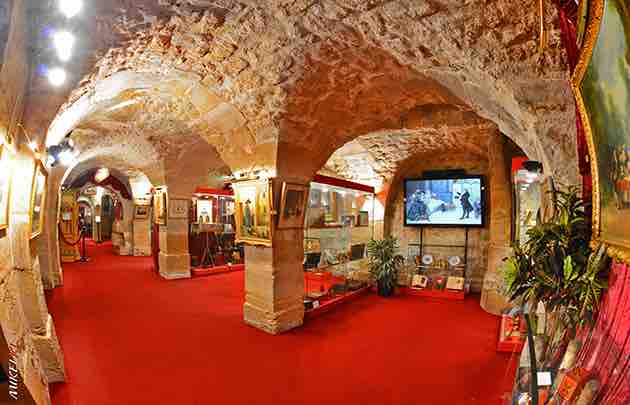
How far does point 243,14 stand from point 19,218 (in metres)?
2.96

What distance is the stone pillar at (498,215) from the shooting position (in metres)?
6.37

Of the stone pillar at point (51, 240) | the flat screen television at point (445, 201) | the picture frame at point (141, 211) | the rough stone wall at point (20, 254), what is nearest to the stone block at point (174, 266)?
the stone pillar at point (51, 240)

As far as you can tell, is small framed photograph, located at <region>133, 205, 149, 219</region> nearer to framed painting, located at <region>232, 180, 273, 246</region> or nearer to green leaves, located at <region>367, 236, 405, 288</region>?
framed painting, located at <region>232, 180, 273, 246</region>

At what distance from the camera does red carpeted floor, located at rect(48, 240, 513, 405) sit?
11.0 ft

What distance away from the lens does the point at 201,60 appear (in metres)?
3.88

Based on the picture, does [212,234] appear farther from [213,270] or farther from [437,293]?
[437,293]

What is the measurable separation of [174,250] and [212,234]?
146cm

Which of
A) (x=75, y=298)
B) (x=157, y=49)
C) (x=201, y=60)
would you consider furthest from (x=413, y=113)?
(x=75, y=298)

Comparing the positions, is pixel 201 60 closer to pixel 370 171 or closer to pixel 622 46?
pixel 622 46

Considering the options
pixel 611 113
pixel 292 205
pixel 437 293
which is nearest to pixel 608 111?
pixel 611 113

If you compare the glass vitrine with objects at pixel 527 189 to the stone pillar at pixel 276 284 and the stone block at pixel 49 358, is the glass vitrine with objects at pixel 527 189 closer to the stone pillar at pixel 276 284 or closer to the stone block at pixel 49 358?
the stone pillar at pixel 276 284

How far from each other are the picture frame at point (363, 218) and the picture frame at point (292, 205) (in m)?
3.23

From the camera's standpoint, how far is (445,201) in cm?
812

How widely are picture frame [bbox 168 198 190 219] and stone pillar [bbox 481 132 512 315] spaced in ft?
25.6
